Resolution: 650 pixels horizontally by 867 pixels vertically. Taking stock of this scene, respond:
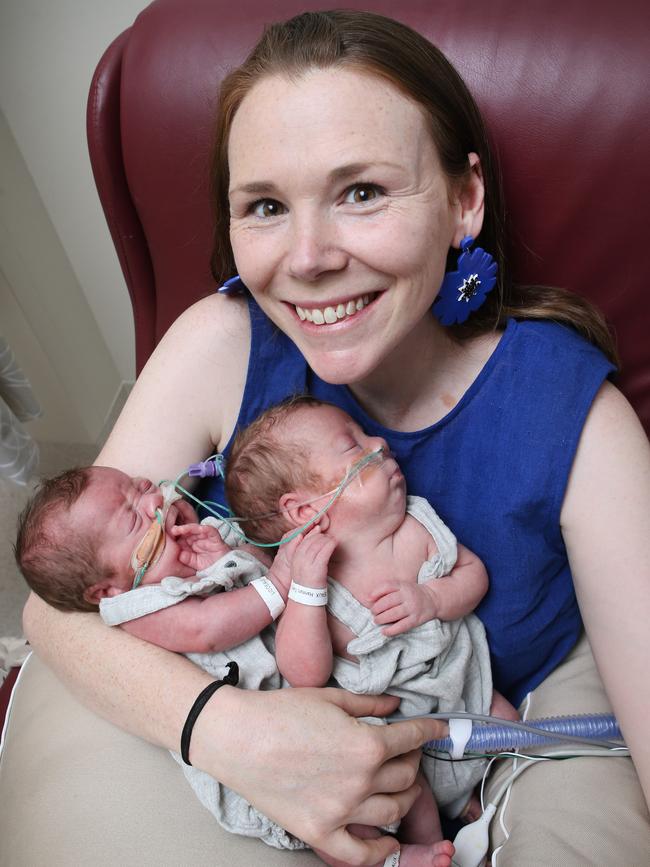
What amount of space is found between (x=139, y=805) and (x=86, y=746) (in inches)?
5.8

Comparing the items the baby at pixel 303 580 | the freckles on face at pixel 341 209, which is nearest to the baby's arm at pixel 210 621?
the baby at pixel 303 580

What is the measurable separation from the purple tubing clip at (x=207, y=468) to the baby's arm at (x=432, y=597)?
41cm

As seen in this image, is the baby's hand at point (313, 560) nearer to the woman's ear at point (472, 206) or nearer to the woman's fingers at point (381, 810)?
the woman's fingers at point (381, 810)

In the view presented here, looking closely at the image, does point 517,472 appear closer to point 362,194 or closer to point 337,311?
point 337,311

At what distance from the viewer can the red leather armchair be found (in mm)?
1146

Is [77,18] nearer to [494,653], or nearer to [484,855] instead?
[494,653]

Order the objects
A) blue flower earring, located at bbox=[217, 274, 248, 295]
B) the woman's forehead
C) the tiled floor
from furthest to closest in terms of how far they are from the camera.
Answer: the tiled floor → blue flower earring, located at bbox=[217, 274, 248, 295] → the woman's forehead

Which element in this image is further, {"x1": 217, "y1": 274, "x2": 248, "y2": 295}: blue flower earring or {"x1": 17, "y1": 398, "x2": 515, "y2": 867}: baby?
{"x1": 217, "y1": 274, "x2": 248, "y2": 295}: blue flower earring

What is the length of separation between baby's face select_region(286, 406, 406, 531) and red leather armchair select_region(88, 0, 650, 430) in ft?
1.47

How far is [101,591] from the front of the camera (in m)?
1.18

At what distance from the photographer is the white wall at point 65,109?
191 centimetres

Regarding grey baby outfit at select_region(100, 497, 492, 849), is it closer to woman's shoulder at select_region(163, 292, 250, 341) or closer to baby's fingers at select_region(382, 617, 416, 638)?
baby's fingers at select_region(382, 617, 416, 638)

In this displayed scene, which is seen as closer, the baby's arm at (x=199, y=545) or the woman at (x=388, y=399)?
the woman at (x=388, y=399)

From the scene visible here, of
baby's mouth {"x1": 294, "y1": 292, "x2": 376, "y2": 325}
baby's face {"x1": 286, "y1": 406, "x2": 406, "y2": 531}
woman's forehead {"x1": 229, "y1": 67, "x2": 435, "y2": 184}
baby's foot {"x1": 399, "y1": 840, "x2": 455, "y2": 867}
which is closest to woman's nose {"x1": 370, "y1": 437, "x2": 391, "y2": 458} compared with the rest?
baby's face {"x1": 286, "y1": 406, "x2": 406, "y2": 531}
